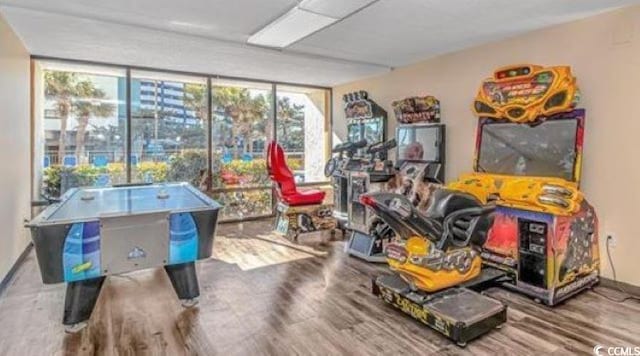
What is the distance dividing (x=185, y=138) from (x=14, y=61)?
245cm

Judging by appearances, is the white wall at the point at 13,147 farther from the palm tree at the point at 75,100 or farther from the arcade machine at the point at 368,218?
the arcade machine at the point at 368,218

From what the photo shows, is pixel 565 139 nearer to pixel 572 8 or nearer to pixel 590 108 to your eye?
pixel 590 108

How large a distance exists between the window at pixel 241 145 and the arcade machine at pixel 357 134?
156 cm

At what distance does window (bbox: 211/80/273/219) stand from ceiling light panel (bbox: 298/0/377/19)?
3.48 m

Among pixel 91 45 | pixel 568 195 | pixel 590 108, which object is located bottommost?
pixel 568 195

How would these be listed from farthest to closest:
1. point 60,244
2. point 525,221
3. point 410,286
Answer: point 525,221 → point 410,286 → point 60,244

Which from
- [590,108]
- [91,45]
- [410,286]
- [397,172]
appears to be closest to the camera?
[410,286]

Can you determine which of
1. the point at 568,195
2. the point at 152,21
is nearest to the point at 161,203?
the point at 152,21

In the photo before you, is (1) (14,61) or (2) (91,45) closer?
(1) (14,61)

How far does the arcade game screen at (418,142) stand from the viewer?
495 cm

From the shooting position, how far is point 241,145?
6.57 metres

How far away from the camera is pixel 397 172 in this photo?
4.91 metres

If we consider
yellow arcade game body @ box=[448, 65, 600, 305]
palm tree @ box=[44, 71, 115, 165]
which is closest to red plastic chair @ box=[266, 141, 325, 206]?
yellow arcade game body @ box=[448, 65, 600, 305]

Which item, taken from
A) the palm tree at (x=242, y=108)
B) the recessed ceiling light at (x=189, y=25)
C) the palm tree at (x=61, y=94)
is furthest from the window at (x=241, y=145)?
the recessed ceiling light at (x=189, y=25)
